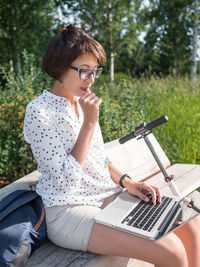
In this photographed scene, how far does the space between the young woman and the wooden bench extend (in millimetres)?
58

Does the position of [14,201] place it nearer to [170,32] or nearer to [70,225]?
[70,225]

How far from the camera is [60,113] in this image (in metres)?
1.80

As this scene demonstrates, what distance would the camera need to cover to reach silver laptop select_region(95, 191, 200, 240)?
1.45 m

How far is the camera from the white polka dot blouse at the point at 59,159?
63.3 inches

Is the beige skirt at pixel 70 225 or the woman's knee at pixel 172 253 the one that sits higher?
the beige skirt at pixel 70 225

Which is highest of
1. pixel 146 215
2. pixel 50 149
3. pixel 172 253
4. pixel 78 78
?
pixel 78 78

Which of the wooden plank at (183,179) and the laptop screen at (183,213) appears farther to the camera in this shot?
the wooden plank at (183,179)

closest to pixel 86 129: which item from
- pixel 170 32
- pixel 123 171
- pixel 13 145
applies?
pixel 123 171

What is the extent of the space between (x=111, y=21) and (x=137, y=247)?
610 inches

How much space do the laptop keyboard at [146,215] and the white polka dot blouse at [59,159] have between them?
0.28m

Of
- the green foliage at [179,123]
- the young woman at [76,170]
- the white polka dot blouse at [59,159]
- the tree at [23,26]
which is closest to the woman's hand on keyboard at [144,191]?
the young woman at [76,170]

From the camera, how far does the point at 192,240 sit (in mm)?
1694

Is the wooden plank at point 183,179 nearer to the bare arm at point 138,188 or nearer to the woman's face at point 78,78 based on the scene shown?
the bare arm at point 138,188

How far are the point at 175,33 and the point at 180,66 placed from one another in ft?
17.1
